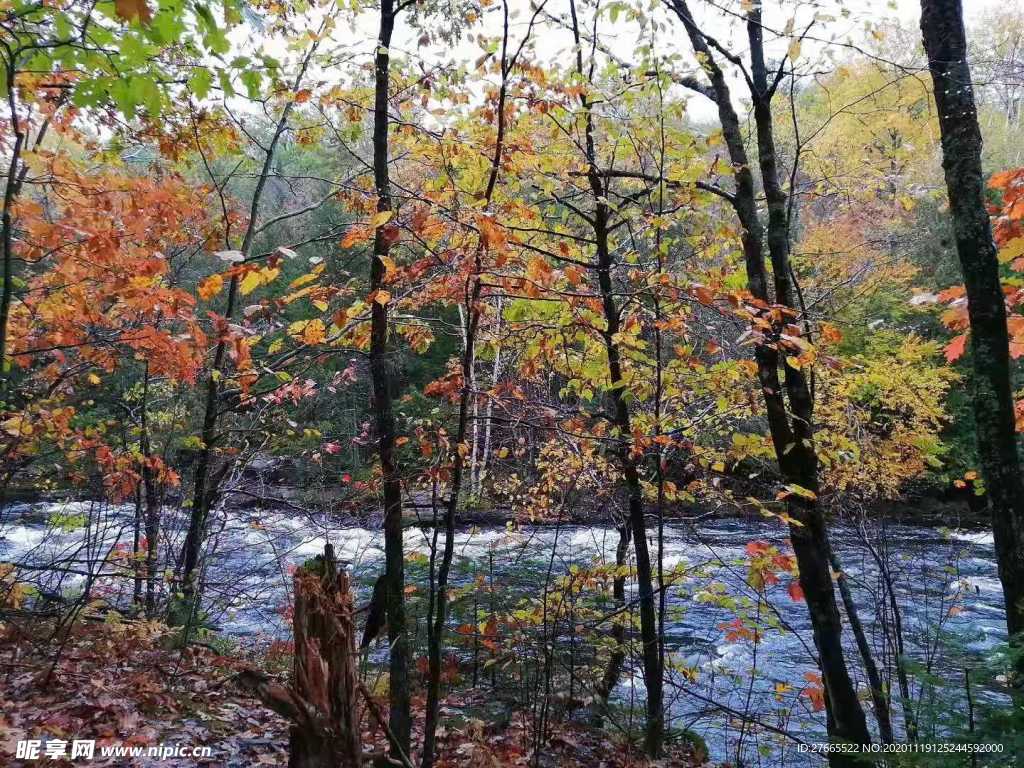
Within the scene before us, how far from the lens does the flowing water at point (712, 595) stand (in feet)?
18.4

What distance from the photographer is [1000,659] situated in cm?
307

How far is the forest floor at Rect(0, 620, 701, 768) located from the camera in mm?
3852

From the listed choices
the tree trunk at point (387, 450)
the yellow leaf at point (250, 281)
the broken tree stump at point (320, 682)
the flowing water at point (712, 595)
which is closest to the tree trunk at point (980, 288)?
the flowing water at point (712, 595)

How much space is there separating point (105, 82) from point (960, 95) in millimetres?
4382

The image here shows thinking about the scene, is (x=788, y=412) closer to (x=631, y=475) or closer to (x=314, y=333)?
(x=631, y=475)

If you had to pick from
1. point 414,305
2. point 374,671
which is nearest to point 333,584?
point 414,305

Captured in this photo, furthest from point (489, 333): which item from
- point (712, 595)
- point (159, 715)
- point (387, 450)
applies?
point (159, 715)

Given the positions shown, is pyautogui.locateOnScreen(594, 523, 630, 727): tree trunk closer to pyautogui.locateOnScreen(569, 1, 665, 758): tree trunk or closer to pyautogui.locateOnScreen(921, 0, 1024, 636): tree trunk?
pyautogui.locateOnScreen(569, 1, 665, 758): tree trunk

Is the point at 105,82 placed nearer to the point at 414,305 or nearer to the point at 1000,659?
the point at 414,305

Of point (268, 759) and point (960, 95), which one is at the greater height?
point (960, 95)

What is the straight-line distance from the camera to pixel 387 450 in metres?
3.58

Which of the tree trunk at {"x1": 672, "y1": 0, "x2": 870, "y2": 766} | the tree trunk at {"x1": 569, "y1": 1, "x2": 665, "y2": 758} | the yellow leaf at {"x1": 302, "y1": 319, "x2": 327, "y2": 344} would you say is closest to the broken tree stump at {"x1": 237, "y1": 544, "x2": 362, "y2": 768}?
the yellow leaf at {"x1": 302, "y1": 319, "x2": 327, "y2": 344}

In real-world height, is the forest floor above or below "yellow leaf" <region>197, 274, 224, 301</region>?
below

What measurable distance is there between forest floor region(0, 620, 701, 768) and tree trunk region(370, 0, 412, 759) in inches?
25.9
